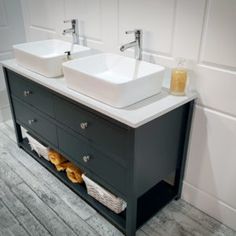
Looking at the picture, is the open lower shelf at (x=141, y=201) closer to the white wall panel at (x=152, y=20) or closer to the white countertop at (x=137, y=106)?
the white countertop at (x=137, y=106)

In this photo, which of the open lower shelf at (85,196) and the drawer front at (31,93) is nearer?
the open lower shelf at (85,196)

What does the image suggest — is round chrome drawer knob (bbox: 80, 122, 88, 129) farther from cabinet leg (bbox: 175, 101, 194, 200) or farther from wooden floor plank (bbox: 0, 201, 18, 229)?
wooden floor plank (bbox: 0, 201, 18, 229)

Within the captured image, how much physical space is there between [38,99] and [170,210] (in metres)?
1.11

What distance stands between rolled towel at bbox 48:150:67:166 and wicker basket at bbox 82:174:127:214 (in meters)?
0.32

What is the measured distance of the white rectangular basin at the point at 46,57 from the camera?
167cm

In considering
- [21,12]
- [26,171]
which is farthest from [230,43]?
[21,12]

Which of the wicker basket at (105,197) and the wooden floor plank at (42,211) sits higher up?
the wicker basket at (105,197)

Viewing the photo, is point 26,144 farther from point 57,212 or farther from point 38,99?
point 57,212

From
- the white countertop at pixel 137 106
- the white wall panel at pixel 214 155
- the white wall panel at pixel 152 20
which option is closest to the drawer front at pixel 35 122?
the white countertop at pixel 137 106

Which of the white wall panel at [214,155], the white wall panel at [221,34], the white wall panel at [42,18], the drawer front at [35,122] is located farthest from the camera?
the white wall panel at [42,18]

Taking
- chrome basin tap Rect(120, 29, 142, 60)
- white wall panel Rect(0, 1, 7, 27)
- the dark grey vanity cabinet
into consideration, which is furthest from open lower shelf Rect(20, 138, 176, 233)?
white wall panel Rect(0, 1, 7, 27)

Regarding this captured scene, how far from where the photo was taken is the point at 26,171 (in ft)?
6.79

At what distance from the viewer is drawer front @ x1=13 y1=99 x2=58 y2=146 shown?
1.81 metres

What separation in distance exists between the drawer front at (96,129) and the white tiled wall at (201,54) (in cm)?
50
